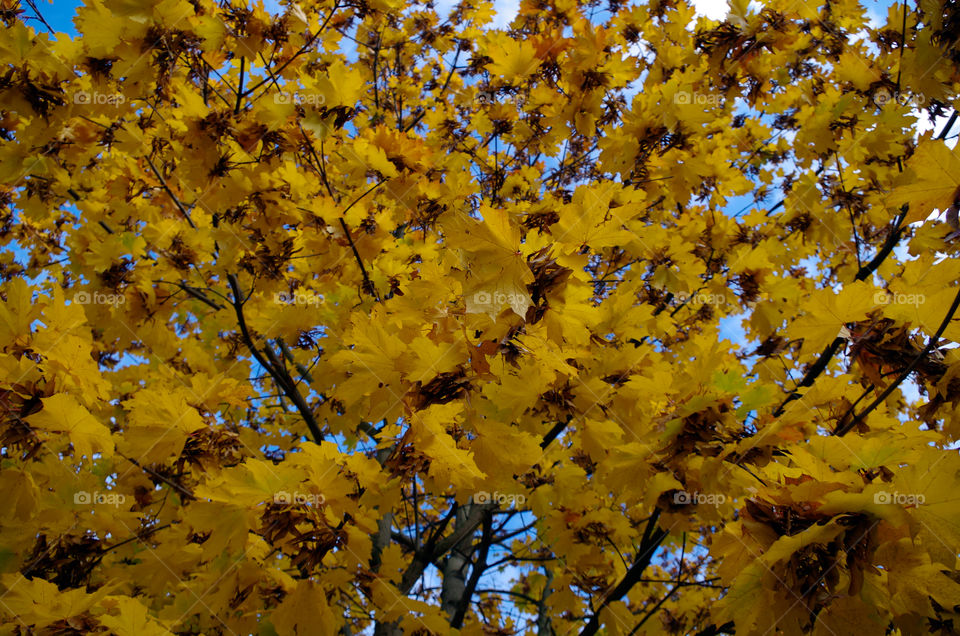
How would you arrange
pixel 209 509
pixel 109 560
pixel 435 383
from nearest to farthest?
pixel 435 383 < pixel 209 509 < pixel 109 560

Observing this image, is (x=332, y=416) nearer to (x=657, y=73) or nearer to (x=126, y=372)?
(x=126, y=372)

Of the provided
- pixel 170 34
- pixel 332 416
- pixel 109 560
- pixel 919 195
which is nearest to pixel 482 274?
pixel 919 195

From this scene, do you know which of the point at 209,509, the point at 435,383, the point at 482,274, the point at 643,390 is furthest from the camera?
the point at 643,390

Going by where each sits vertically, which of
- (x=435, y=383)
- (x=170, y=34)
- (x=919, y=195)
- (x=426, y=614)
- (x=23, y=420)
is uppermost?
(x=170, y=34)

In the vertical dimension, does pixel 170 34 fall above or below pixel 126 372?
above

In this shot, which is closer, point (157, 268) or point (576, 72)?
point (576, 72)

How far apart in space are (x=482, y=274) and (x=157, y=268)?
2692mm

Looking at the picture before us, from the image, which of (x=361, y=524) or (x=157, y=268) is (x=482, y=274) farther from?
(x=157, y=268)

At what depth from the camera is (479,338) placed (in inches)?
50.8

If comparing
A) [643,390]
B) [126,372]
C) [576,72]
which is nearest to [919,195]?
[643,390]

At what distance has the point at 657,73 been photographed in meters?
2.92

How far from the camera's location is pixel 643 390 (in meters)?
1.71

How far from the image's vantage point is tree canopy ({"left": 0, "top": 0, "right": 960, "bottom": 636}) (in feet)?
3.98

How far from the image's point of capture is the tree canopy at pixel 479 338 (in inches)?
47.8
